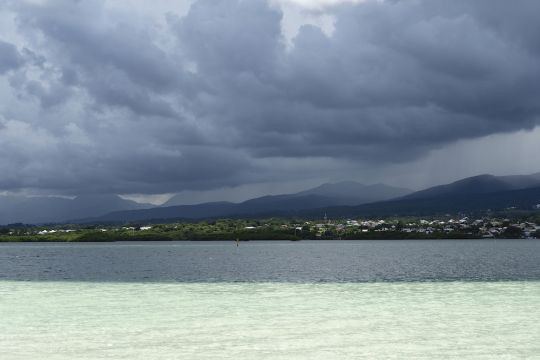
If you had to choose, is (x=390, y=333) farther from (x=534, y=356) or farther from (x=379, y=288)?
(x=379, y=288)

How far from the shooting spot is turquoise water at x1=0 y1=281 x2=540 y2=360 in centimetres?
2230

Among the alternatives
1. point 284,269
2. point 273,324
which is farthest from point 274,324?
point 284,269

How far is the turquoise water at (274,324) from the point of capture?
2230cm

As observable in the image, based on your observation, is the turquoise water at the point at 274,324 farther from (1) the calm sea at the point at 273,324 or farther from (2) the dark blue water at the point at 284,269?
(2) the dark blue water at the point at 284,269

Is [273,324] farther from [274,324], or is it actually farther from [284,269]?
[284,269]

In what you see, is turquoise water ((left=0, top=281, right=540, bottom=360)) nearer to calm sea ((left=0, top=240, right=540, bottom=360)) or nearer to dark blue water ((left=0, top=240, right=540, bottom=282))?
calm sea ((left=0, top=240, right=540, bottom=360))

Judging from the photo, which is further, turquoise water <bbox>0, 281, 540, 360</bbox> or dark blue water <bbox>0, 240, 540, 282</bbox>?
dark blue water <bbox>0, 240, 540, 282</bbox>

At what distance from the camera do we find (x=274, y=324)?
94.1 ft

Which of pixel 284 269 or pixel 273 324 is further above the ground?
pixel 273 324

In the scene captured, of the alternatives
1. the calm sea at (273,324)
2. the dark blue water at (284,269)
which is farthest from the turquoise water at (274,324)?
the dark blue water at (284,269)

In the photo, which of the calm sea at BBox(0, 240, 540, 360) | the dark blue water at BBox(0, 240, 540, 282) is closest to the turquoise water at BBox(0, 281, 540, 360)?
the calm sea at BBox(0, 240, 540, 360)

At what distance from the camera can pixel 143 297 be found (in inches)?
1700

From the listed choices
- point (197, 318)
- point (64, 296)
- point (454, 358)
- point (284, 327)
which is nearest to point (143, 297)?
point (64, 296)

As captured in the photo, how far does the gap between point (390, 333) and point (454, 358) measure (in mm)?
5424
